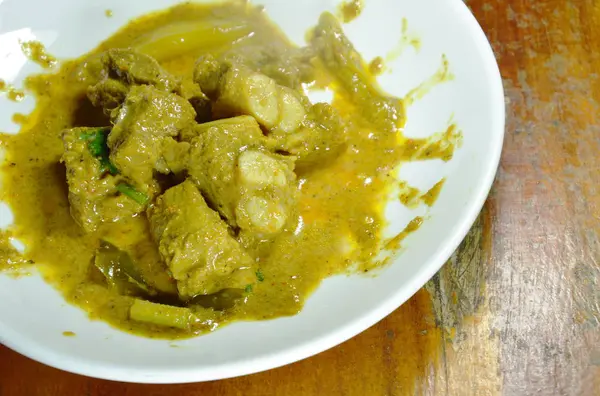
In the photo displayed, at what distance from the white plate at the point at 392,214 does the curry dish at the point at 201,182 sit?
0.29 feet

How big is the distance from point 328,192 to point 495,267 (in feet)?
2.78

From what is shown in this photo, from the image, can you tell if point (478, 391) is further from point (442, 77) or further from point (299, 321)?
point (442, 77)

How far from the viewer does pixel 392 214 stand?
252cm

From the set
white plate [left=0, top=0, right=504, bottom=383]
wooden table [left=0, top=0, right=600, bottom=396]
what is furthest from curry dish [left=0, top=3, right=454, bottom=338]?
wooden table [left=0, top=0, right=600, bottom=396]

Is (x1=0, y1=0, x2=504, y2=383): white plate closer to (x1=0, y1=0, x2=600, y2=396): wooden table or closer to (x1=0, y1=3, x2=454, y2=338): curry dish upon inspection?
(x1=0, y1=3, x2=454, y2=338): curry dish

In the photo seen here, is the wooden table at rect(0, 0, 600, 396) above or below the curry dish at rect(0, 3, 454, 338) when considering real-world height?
below

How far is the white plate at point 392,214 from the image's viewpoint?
76.1 inches

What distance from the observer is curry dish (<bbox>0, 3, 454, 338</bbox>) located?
7.27ft

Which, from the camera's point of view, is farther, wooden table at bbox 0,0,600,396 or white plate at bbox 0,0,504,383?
wooden table at bbox 0,0,600,396

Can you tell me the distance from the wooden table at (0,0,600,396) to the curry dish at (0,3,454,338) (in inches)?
13.6

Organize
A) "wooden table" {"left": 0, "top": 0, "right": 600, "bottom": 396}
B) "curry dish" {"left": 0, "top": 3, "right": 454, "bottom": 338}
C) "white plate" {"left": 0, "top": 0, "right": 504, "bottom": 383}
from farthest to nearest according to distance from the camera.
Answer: "wooden table" {"left": 0, "top": 0, "right": 600, "bottom": 396} → "curry dish" {"left": 0, "top": 3, "right": 454, "bottom": 338} → "white plate" {"left": 0, "top": 0, "right": 504, "bottom": 383}

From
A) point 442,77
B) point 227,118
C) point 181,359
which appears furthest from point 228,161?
point 442,77

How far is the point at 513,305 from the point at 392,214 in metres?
0.67

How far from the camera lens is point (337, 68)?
294cm
